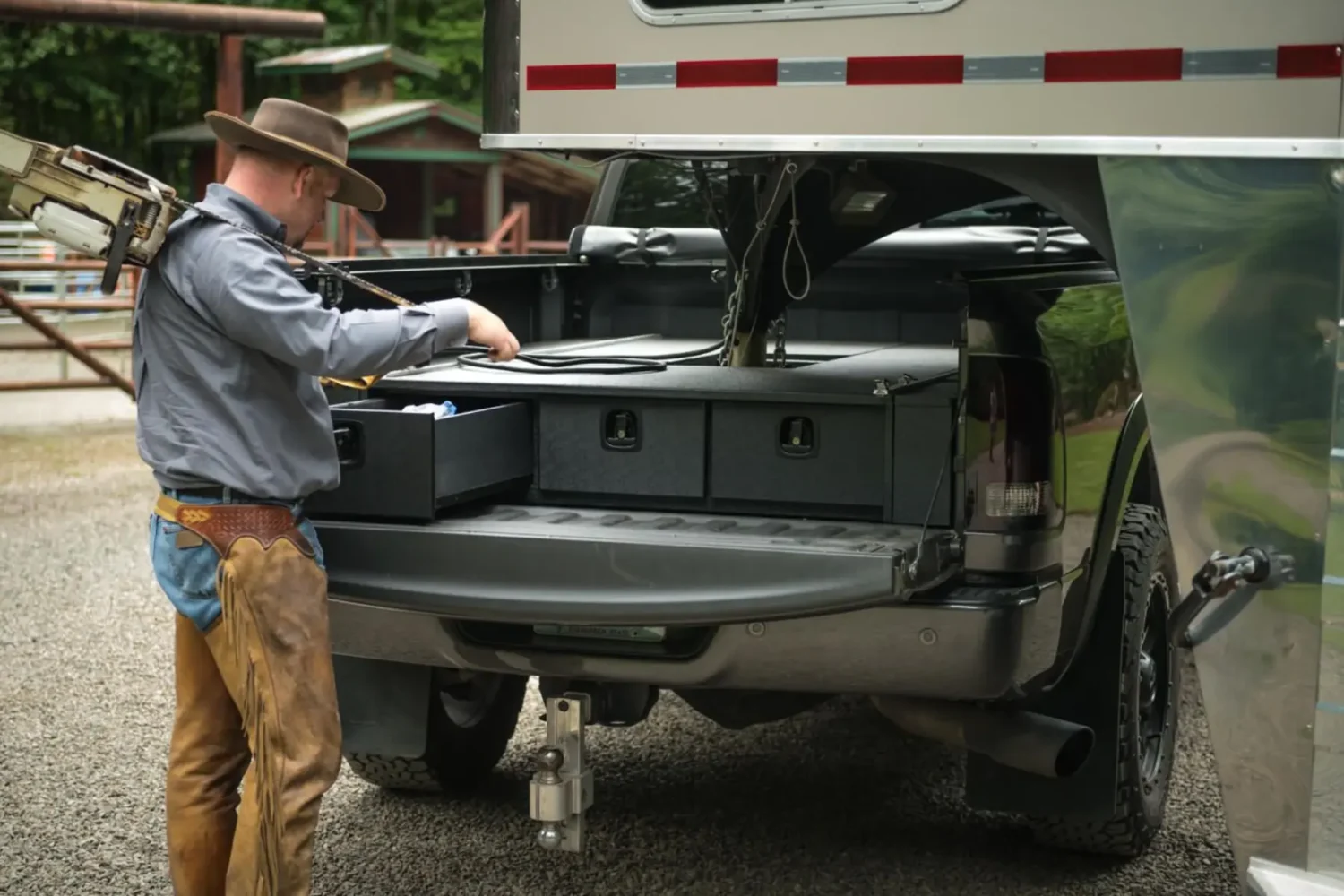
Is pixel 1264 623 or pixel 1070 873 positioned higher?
pixel 1264 623

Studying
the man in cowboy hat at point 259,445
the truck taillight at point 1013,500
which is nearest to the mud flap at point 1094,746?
the truck taillight at point 1013,500

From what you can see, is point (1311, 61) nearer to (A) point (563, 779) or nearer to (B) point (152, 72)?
(A) point (563, 779)

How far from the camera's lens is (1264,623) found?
3.18m

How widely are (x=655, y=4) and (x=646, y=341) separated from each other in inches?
74.8

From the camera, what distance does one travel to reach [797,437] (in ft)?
13.2

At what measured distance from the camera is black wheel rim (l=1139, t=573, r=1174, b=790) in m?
4.70

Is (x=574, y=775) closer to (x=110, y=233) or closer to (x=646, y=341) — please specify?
(x=110, y=233)

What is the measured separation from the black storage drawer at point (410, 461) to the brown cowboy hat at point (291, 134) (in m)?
0.52

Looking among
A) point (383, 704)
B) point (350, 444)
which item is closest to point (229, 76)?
point (383, 704)

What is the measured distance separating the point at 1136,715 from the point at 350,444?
2039 mm

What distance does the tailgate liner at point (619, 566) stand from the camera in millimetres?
3592

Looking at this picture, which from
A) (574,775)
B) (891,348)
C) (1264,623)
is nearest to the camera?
(1264,623)

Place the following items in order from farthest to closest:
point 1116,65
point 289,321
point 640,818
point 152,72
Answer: point 152,72
point 640,818
point 289,321
point 1116,65

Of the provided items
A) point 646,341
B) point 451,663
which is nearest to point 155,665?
point 646,341
